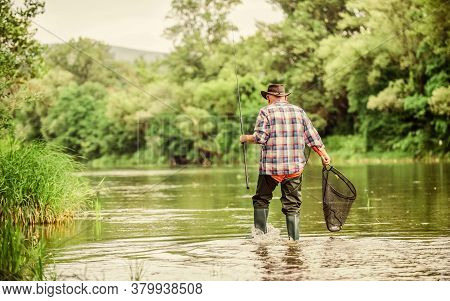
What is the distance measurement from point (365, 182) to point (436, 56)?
66.5 feet

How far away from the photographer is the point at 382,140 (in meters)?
42.9

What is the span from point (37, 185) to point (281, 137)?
140 inches

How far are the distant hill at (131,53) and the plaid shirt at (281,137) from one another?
3852 cm

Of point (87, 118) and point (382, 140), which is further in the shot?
point (87, 118)

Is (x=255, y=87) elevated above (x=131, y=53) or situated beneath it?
situated beneath

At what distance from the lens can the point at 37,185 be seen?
1092cm

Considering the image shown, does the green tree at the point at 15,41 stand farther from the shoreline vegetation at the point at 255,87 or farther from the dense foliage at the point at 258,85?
the dense foliage at the point at 258,85

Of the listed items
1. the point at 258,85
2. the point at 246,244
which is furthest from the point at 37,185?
the point at 258,85

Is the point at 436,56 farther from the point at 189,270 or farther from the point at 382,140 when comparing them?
the point at 189,270

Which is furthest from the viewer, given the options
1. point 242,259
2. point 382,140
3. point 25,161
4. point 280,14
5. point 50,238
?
point 280,14

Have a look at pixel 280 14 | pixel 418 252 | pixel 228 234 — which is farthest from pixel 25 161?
pixel 280 14

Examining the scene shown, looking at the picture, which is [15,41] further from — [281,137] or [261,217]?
[281,137]

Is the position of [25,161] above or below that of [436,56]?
below

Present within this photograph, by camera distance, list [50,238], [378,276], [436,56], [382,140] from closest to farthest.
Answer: [378,276], [50,238], [436,56], [382,140]
